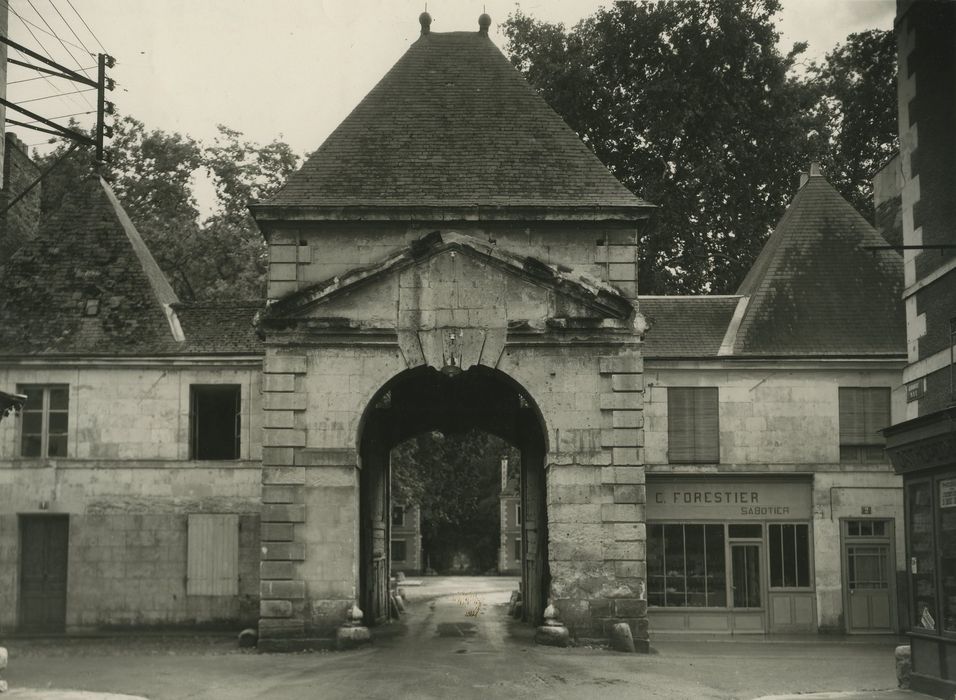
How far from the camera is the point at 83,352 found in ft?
80.4

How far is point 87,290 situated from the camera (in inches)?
1023

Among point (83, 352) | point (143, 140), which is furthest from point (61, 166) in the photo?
point (83, 352)

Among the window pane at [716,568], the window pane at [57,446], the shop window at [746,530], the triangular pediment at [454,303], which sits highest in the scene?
the triangular pediment at [454,303]

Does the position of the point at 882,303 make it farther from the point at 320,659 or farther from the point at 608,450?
the point at 320,659

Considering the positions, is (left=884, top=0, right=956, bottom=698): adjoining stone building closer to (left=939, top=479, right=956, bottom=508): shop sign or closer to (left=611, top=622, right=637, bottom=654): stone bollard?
(left=939, top=479, right=956, bottom=508): shop sign

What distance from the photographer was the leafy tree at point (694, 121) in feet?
112

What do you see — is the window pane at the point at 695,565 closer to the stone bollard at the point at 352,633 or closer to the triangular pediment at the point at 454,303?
the triangular pediment at the point at 454,303

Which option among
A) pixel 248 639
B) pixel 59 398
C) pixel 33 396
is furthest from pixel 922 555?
pixel 33 396

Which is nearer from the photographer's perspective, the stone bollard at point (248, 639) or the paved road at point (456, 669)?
the paved road at point (456, 669)

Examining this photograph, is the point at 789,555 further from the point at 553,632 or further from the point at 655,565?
the point at 553,632

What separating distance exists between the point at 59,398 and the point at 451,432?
8119mm

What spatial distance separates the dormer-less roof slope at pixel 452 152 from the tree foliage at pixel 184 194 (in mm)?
10391

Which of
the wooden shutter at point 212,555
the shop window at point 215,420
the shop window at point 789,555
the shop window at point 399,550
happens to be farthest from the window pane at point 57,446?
the shop window at point 399,550

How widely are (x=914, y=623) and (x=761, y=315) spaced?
12116mm
